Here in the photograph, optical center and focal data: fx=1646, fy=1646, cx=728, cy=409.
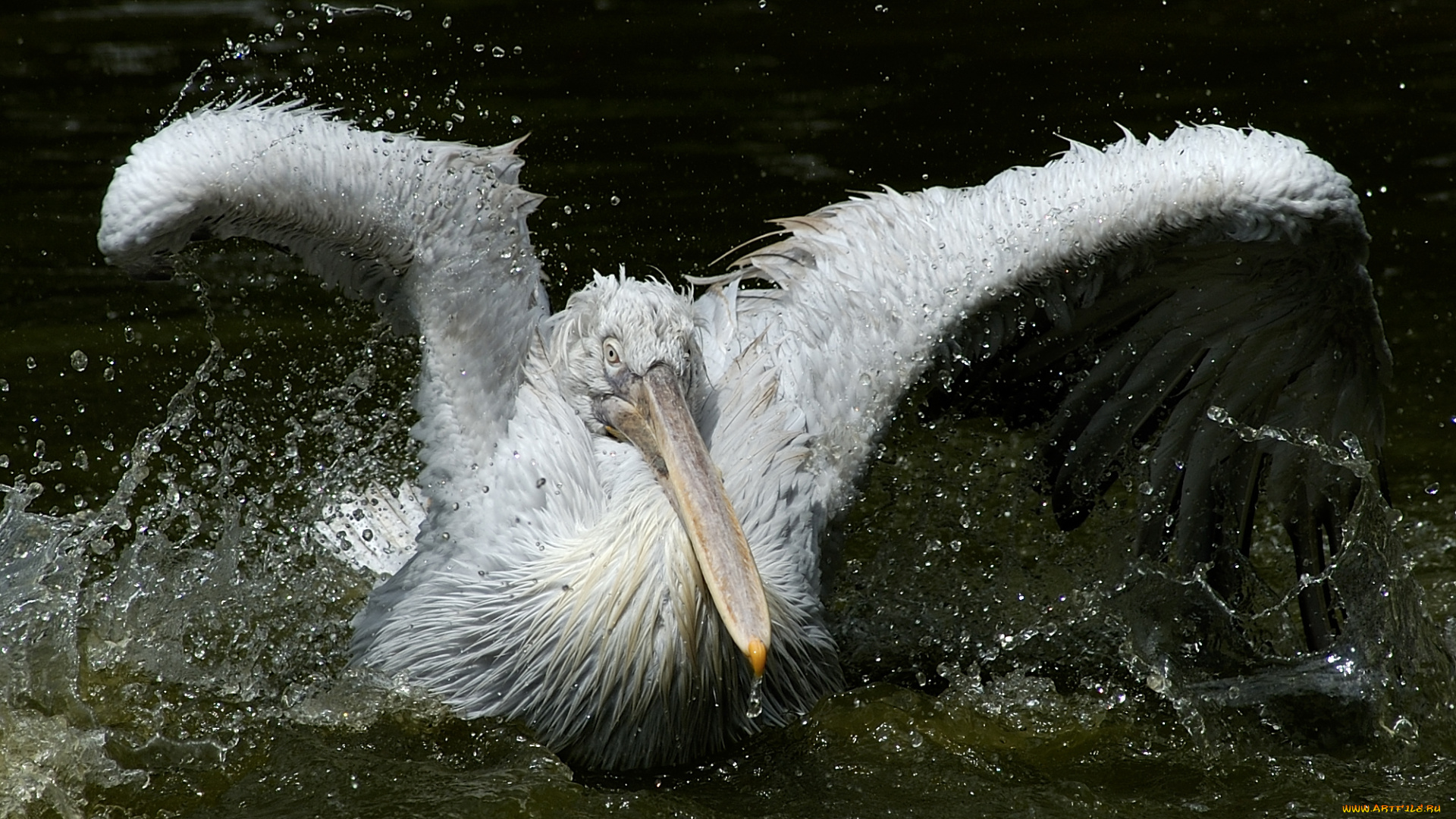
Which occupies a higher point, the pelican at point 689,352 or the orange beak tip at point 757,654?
the pelican at point 689,352

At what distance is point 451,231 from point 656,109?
4868 mm

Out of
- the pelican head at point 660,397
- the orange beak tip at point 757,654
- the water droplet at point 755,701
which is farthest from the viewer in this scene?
the water droplet at point 755,701

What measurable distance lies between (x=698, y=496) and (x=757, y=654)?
16.6 inches

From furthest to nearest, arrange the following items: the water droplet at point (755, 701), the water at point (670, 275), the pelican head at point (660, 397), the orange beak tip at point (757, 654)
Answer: the water at point (670, 275) < the water droplet at point (755, 701) < the pelican head at point (660, 397) < the orange beak tip at point (757, 654)

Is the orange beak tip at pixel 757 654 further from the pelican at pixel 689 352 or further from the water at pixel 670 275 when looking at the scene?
the water at pixel 670 275

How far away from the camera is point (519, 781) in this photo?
12.2 feet

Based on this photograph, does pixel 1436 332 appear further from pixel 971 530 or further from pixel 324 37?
pixel 324 37

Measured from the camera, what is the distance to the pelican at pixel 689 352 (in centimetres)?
376

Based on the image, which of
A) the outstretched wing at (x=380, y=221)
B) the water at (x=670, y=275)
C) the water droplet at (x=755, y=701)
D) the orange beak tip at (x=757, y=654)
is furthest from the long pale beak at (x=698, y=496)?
the water at (x=670, y=275)

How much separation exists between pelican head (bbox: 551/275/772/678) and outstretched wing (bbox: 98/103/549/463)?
19 cm

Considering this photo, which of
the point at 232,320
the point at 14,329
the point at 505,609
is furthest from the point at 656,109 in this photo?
the point at 505,609

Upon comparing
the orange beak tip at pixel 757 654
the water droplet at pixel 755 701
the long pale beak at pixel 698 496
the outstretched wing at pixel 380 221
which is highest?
the outstretched wing at pixel 380 221

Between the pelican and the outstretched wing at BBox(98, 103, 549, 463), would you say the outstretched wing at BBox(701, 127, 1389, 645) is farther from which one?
the outstretched wing at BBox(98, 103, 549, 463)

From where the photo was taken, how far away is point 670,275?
22.6 feet
